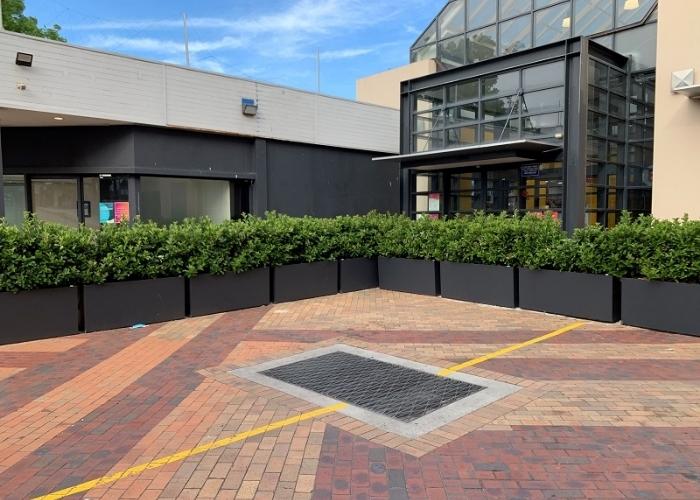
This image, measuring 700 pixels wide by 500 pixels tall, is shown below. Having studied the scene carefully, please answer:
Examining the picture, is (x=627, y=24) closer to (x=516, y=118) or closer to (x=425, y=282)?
(x=516, y=118)

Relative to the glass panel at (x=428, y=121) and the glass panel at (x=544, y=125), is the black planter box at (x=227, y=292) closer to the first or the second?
the glass panel at (x=544, y=125)

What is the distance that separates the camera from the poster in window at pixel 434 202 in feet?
49.4

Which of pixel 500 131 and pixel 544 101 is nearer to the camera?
pixel 544 101

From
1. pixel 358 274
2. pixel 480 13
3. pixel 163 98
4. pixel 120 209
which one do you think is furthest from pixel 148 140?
pixel 480 13

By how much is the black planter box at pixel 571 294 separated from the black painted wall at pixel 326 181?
758 cm

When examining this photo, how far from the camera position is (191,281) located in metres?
8.60

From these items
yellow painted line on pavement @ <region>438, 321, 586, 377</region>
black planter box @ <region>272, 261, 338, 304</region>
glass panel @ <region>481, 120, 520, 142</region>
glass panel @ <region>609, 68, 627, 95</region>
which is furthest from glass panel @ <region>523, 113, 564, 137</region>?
black planter box @ <region>272, 261, 338, 304</region>

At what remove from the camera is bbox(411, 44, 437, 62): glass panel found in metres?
18.4

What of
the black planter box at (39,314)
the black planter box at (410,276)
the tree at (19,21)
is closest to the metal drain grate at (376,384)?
the black planter box at (39,314)

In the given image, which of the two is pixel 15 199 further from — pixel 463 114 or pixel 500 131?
pixel 500 131

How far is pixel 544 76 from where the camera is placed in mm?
12367

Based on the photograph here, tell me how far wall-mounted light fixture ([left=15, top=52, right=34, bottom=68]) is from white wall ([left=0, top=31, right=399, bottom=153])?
99 mm

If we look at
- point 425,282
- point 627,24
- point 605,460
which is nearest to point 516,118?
point 627,24

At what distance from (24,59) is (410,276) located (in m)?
8.38
